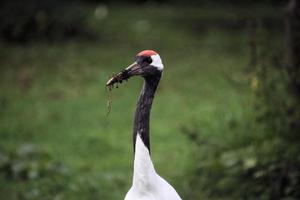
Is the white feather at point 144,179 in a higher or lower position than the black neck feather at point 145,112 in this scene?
lower

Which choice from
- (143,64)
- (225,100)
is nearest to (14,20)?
(225,100)

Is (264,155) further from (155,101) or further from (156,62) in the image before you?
(155,101)

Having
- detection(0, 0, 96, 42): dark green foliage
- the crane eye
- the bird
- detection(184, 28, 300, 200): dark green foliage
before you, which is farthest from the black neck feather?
detection(0, 0, 96, 42): dark green foliage

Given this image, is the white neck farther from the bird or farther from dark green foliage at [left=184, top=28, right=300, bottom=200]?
dark green foliage at [left=184, top=28, right=300, bottom=200]

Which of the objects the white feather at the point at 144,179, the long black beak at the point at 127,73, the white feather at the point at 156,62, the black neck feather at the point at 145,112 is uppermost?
the white feather at the point at 156,62

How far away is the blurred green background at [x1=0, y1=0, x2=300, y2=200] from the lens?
21.7ft

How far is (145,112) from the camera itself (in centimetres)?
468

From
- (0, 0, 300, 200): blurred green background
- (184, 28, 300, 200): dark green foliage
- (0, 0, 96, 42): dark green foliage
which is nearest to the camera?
(184, 28, 300, 200): dark green foliage

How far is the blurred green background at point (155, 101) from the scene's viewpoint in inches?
260

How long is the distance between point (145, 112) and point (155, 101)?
5.27 m

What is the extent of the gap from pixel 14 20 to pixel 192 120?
4.47m

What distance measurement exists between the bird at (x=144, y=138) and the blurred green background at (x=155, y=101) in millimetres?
1420

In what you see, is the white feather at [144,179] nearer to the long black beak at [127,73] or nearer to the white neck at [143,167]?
the white neck at [143,167]

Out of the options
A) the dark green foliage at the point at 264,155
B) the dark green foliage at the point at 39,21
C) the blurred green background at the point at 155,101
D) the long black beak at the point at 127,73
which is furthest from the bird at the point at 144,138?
the dark green foliage at the point at 39,21
